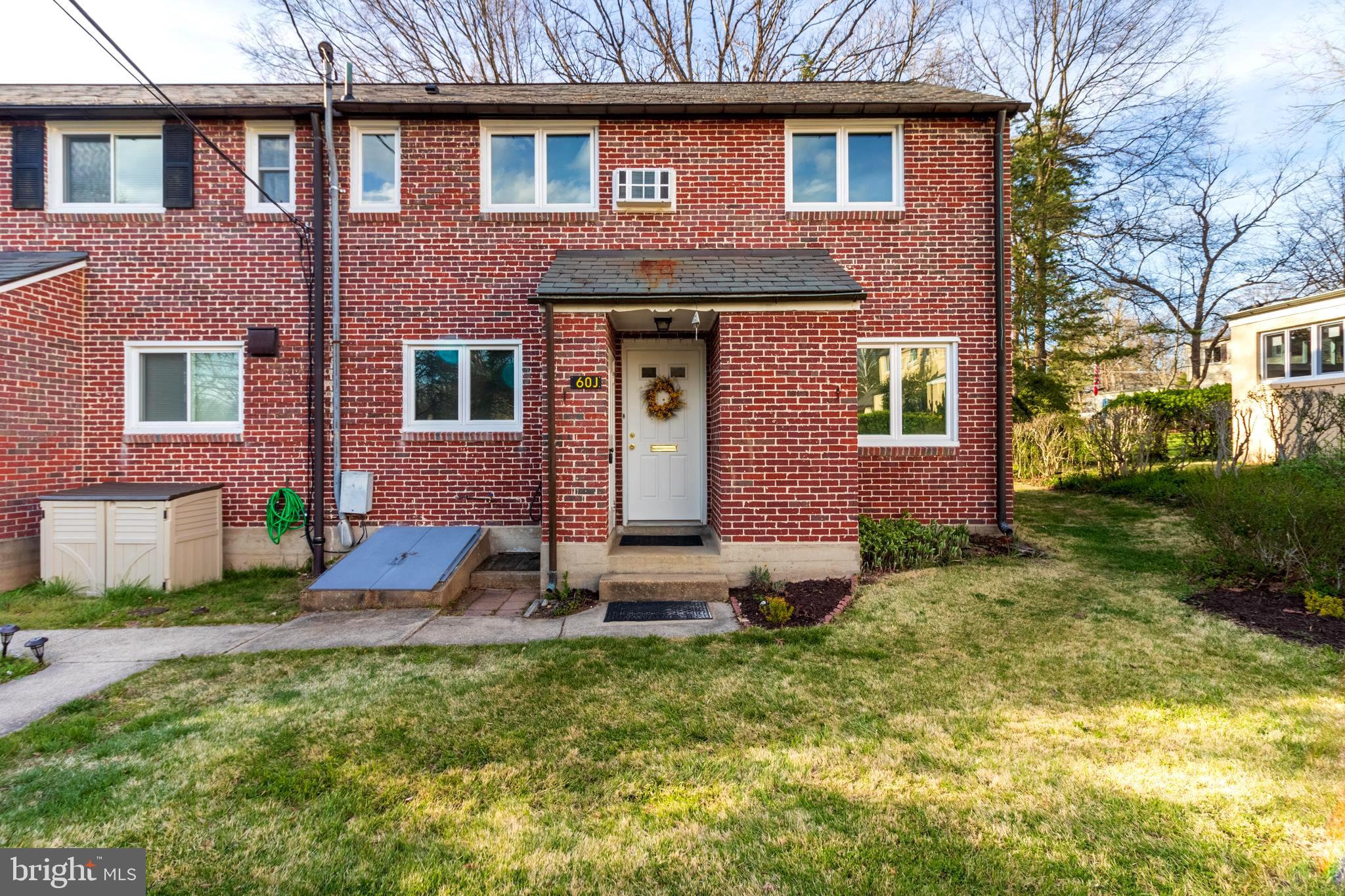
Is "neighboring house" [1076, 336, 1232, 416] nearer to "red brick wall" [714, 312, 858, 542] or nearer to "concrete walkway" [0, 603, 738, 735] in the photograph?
"red brick wall" [714, 312, 858, 542]

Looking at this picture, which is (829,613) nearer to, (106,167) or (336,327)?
(336,327)

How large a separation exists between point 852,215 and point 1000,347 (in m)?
2.64

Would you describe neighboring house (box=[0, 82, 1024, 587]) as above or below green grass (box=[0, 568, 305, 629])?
above

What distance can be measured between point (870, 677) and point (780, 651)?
72cm

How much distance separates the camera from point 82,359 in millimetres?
7109

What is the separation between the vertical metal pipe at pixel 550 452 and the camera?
19.3 ft

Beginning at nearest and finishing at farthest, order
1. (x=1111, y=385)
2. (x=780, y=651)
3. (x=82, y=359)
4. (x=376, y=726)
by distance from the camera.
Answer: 1. (x=376, y=726)
2. (x=780, y=651)
3. (x=82, y=359)
4. (x=1111, y=385)

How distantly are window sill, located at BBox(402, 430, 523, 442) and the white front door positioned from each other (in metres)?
1.57

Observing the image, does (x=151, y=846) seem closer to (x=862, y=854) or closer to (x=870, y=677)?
(x=862, y=854)

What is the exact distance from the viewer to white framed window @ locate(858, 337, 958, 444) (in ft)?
24.4

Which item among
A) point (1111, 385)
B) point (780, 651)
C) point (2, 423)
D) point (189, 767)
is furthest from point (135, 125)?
point (1111, 385)

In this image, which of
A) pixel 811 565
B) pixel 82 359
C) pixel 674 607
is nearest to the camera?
pixel 674 607

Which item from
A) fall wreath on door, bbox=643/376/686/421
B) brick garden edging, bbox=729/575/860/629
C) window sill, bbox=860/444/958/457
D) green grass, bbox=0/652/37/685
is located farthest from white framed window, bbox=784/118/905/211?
green grass, bbox=0/652/37/685

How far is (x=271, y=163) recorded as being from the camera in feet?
24.0
